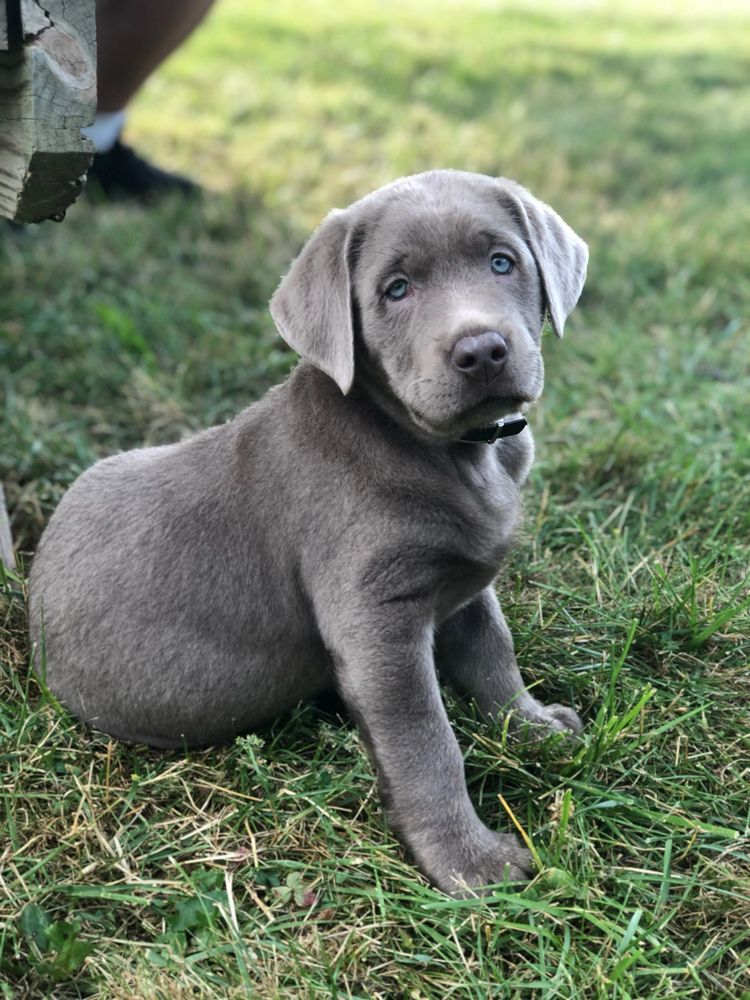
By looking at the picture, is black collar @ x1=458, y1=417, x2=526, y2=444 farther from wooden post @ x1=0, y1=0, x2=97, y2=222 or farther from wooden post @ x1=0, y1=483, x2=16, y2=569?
wooden post @ x1=0, y1=483, x2=16, y2=569

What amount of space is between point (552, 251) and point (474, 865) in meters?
1.62

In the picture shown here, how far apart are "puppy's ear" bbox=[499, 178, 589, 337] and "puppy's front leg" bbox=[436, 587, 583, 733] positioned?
881 mm

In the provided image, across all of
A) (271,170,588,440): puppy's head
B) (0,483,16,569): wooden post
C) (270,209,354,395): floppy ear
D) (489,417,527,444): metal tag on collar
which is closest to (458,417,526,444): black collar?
(489,417,527,444): metal tag on collar

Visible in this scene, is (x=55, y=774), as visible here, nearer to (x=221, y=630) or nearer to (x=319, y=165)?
(x=221, y=630)

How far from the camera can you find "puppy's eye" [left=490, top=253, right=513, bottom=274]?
9.78 feet

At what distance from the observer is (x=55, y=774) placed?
3.15m

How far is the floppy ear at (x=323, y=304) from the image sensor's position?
2943mm

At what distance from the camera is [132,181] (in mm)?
7145

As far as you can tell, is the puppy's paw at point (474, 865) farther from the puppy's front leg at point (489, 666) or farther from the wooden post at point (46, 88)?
the wooden post at point (46, 88)

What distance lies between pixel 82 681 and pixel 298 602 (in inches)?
26.4

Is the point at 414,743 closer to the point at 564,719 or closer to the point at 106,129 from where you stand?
the point at 564,719

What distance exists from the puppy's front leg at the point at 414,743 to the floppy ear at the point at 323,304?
64 centimetres

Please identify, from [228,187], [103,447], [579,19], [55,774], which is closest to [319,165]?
[228,187]

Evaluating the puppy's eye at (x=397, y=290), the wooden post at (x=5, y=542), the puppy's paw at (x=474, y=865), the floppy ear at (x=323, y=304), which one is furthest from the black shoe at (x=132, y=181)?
the puppy's paw at (x=474, y=865)
